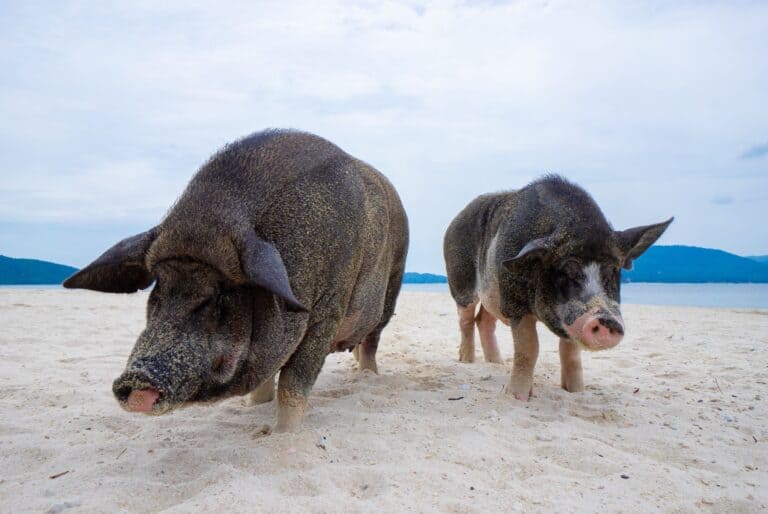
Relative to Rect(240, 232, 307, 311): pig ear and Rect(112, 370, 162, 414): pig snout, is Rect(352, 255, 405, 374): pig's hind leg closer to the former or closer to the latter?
Rect(240, 232, 307, 311): pig ear

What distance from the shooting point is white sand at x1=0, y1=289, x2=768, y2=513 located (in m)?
3.34

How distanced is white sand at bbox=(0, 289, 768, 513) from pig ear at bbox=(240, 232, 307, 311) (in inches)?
41.0

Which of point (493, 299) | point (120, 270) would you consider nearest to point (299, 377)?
point (120, 270)

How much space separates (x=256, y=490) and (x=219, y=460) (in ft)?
1.99

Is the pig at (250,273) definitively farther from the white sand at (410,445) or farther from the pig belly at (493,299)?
the pig belly at (493,299)

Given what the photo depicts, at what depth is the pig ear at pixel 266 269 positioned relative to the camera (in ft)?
10.8

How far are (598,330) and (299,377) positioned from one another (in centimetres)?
225

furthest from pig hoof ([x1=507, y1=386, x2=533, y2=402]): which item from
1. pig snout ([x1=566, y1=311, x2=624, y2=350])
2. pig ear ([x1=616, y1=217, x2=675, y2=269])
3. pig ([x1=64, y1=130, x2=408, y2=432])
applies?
pig ([x1=64, y1=130, x2=408, y2=432])

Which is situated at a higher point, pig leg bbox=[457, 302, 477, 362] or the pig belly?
the pig belly

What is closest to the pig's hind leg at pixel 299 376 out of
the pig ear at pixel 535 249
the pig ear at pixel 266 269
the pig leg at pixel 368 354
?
the pig ear at pixel 266 269

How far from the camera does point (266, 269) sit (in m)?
3.41

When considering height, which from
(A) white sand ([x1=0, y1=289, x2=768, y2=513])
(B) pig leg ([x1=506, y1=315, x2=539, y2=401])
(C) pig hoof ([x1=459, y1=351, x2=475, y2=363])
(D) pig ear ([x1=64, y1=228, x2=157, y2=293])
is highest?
(D) pig ear ([x1=64, y1=228, x2=157, y2=293])

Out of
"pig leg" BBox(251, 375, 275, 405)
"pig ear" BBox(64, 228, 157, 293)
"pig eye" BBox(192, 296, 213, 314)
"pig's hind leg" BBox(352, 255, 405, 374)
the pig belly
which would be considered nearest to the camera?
"pig eye" BBox(192, 296, 213, 314)

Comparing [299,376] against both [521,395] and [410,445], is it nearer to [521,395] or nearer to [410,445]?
[410,445]
